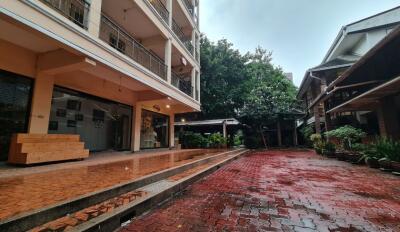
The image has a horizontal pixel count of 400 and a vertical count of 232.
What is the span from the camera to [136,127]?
1002cm

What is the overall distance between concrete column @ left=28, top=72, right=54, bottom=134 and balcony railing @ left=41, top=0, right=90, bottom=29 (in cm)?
197

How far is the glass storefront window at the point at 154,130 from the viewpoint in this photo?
1100 cm

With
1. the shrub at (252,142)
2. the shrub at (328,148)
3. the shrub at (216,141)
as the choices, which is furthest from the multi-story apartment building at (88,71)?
the shrub at (252,142)

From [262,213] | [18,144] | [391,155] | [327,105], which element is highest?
[327,105]

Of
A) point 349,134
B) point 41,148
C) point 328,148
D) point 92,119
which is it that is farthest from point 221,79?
point 41,148

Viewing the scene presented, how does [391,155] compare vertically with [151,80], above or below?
below

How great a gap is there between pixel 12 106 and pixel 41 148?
1532mm

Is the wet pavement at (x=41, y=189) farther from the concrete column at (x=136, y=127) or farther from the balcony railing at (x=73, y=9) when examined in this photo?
the concrete column at (x=136, y=127)

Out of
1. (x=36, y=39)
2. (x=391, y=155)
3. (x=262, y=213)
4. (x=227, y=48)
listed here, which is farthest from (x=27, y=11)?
(x=227, y=48)

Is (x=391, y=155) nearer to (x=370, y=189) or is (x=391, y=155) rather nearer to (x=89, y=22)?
(x=370, y=189)

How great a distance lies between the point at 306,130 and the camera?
738 inches

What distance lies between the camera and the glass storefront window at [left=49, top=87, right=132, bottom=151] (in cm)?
690

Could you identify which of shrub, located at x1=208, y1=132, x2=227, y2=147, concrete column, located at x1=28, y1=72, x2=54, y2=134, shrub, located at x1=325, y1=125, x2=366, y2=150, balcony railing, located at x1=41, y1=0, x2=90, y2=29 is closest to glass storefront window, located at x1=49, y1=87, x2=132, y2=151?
concrete column, located at x1=28, y1=72, x2=54, y2=134

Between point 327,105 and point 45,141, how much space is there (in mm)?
15458
